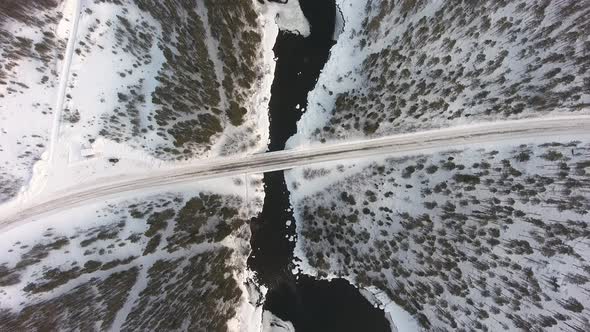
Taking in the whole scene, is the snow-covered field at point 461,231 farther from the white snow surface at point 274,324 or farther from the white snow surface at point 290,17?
the white snow surface at point 290,17

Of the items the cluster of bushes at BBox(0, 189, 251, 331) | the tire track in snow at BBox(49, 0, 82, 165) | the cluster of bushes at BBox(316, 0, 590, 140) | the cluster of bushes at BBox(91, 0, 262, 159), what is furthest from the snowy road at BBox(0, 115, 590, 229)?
the tire track in snow at BBox(49, 0, 82, 165)

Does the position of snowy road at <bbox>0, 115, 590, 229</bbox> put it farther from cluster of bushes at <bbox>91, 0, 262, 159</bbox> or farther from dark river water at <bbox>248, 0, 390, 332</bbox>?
dark river water at <bbox>248, 0, 390, 332</bbox>

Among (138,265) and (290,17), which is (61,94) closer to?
(138,265)

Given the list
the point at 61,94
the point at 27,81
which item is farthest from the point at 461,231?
the point at 27,81

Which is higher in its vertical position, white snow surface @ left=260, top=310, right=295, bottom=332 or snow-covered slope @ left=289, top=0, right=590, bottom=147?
snow-covered slope @ left=289, top=0, right=590, bottom=147

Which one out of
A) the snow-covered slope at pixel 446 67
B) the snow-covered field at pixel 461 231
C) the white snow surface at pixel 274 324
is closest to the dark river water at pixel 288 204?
the white snow surface at pixel 274 324

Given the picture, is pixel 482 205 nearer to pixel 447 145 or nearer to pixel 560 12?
pixel 447 145
